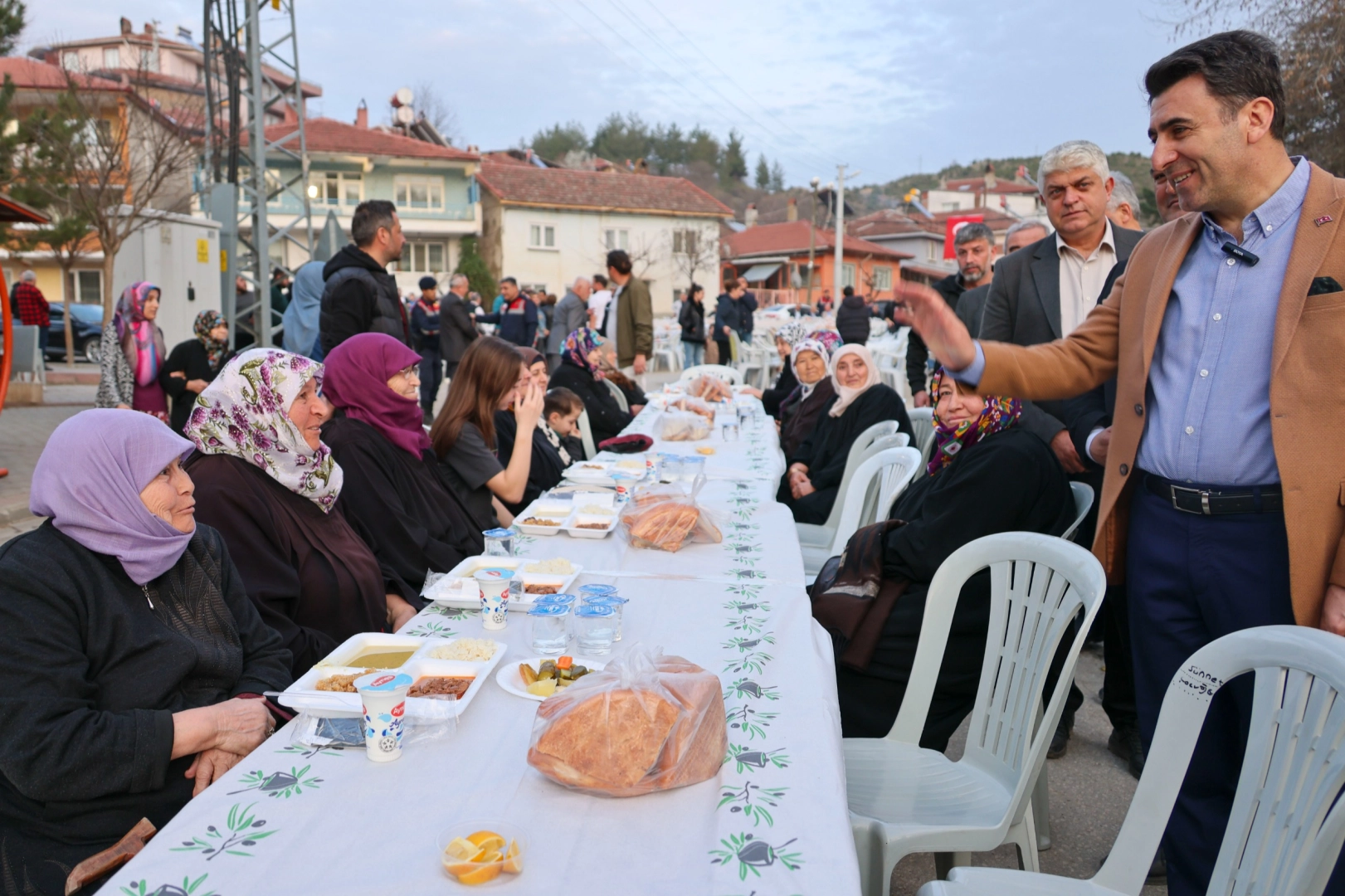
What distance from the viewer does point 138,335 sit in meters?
7.86

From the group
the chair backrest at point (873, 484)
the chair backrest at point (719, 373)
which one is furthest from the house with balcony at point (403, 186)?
the chair backrest at point (873, 484)

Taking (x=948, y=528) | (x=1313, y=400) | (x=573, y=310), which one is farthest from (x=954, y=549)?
(x=573, y=310)

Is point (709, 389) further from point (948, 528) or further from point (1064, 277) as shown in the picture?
point (948, 528)

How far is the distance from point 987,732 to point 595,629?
1199 mm

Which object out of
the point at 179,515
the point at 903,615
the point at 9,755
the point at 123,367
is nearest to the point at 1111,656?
the point at 903,615

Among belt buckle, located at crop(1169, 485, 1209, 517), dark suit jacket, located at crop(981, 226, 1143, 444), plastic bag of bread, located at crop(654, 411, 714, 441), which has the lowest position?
plastic bag of bread, located at crop(654, 411, 714, 441)

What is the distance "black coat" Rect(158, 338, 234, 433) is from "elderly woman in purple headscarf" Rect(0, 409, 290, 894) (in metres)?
6.41

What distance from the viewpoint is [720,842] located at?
1.48 meters

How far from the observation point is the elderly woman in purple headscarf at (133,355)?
7.84 metres

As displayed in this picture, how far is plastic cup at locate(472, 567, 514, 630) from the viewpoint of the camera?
2422 millimetres

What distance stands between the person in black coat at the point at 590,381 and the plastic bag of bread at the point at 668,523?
3863 mm

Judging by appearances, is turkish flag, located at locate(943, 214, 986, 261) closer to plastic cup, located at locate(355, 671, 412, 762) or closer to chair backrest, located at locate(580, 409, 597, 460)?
chair backrest, located at locate(580, 409, 597, 460)

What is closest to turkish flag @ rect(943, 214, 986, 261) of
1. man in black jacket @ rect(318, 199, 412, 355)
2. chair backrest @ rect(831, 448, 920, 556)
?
chair backrest @ rect(831, 448, 920, 556)

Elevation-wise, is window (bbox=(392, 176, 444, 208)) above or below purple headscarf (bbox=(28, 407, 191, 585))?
above
